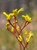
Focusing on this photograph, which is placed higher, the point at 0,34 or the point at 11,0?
the point at 11,0

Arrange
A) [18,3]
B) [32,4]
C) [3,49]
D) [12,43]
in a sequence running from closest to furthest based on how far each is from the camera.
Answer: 1. [3,49]
2. [12,43]
3. [18,3]
4. [32,4]

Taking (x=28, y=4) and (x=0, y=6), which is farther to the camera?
(x=28, y=4)

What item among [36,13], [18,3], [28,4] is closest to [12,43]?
[36,13]

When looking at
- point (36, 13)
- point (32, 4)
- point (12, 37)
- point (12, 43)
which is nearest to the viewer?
point (12, 43)

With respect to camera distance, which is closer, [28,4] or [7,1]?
[7,1]

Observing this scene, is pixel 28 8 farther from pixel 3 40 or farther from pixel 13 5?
pixel 3 40

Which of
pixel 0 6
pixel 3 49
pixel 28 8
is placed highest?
pixel 0 6

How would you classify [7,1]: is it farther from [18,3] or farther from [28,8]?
[28,8]

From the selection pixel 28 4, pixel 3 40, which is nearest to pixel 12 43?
pixel 3 40

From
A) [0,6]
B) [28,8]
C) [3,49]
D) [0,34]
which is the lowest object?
[3,49]
